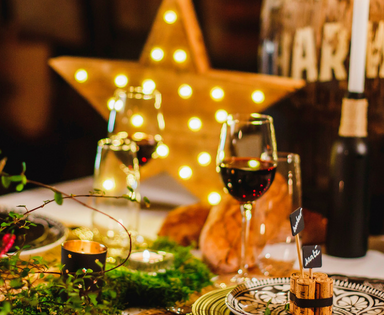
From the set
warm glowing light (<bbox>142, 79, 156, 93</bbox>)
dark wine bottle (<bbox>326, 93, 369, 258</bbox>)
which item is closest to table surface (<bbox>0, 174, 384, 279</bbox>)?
dark wine bottle (<bbox>326, 93, 369, 258</bbox>)

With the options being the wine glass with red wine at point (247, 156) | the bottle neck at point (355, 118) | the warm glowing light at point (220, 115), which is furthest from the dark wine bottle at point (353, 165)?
the warm glowing light at point (220, 115)

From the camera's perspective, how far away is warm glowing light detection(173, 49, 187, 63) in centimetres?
126

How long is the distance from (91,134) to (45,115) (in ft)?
0.83

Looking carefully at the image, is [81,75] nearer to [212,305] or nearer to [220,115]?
[220,115]

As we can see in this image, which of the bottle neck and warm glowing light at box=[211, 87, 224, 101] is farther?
warm glowing light at box=[211, 87, 224, 101]

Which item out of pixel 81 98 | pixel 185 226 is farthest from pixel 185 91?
pixel 81 98

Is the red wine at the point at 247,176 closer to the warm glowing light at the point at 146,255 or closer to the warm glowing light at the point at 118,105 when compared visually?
the warm glowing light at the point at 146,255

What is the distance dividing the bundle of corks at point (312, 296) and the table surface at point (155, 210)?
351 millimetres

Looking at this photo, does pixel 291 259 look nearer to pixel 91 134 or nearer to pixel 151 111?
pixel 151 111

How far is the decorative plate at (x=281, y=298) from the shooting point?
0.60 metres

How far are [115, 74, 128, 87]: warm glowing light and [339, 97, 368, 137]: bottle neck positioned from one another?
2.07 ft

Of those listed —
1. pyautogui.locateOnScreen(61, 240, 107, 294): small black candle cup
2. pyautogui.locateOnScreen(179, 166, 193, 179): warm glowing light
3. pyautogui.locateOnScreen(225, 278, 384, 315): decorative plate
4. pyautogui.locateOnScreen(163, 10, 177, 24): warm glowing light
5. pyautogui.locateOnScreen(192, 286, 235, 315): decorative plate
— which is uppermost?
pyautogui.locateOnScreen(163, 10, 177, 24): warm glowing light

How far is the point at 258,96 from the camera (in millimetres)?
1196

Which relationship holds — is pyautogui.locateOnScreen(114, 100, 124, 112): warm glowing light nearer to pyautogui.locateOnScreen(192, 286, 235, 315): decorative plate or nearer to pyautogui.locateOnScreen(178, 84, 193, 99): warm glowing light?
pyautogui.locateOnScreen(178, 84, 193, 99): warm glowing light
